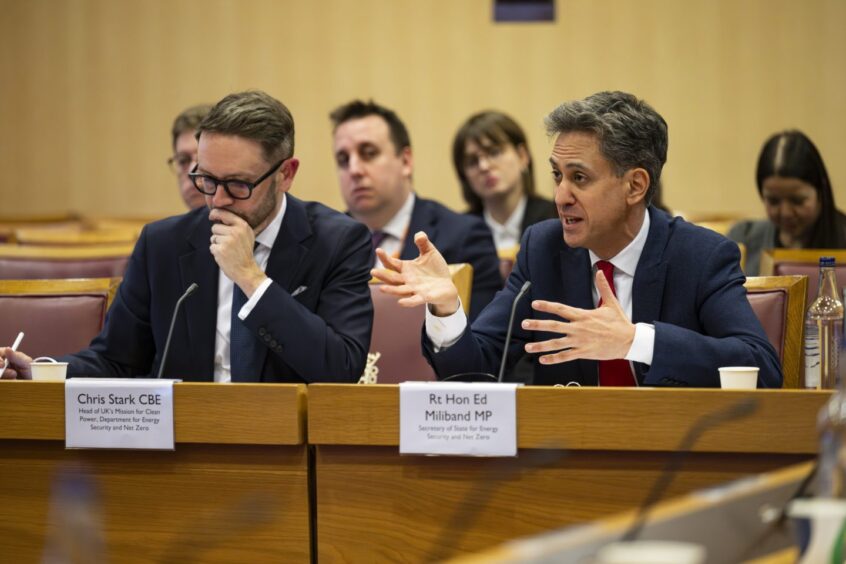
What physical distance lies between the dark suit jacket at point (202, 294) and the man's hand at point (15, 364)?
0.18 meters

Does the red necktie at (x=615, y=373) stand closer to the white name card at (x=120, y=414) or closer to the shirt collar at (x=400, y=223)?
the white name card at (x=120, y=414)

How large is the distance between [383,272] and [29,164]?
5.86m

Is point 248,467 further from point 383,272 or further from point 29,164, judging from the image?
point 29,164

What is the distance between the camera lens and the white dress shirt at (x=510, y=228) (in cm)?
458

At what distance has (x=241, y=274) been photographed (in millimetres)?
2309

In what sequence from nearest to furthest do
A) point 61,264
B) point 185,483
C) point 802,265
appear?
point 185,483, point 802,265, point 61,264

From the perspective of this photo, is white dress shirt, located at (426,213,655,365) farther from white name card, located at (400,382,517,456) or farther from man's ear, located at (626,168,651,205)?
white name card, located at (400,382,517,456)

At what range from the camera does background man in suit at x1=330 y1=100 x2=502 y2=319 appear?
3793mm

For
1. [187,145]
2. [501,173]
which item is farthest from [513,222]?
[187,145]

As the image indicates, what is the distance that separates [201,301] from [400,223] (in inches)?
56.8

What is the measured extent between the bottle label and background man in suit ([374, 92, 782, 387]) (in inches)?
6.4

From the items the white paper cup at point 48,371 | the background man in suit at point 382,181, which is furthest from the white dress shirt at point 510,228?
the white paper cup at point 48,371

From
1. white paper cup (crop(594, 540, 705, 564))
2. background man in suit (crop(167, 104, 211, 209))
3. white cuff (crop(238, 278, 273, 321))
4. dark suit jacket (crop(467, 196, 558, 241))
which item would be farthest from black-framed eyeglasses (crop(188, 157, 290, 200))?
dark suit jacket (crop(467, 196, 558, 241))

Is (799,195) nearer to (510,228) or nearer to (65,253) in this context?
(510,228)
